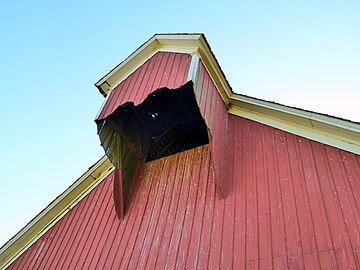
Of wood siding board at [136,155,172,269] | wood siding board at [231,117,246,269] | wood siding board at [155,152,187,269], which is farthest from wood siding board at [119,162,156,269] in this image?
wood siding board at [231,117,246,269]

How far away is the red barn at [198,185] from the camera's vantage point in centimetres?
331

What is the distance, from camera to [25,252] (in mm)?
5434

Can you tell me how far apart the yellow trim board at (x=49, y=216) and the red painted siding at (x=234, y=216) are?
170 millimetres

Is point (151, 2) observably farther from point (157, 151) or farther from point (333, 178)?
point (333, 178)

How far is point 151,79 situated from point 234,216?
2.39 meters

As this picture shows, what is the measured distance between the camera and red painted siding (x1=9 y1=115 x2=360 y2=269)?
316 centimetres

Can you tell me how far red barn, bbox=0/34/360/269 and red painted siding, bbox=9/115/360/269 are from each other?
14mm

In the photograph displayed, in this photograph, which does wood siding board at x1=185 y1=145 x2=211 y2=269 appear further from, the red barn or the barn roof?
the barn roof

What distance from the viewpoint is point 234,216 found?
3.77m

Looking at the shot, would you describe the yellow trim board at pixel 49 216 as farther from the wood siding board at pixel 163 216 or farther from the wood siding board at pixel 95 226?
the wood siding board at pixel 163 216

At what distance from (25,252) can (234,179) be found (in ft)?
12.0

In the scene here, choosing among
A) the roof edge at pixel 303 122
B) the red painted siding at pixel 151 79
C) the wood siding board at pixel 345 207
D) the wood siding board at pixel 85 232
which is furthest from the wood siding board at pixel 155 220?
the wood siding board at pixel 345 207

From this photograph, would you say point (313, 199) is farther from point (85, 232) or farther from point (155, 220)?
point (85, 232)

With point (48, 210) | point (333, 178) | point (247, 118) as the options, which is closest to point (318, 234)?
point (333, 178)
